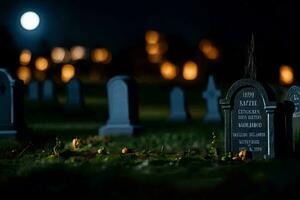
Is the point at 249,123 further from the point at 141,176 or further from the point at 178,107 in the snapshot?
the point at 178,107

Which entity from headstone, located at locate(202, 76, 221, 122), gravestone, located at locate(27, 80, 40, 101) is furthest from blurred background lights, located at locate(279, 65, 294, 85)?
headstone, located at locate(202, 76, 221, 122)

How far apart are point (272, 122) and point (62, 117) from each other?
705 inches

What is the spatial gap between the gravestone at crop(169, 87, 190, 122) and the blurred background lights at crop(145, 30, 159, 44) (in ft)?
388

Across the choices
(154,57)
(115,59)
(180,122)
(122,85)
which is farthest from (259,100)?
(154,57)

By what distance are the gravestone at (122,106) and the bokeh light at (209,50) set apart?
75152mm

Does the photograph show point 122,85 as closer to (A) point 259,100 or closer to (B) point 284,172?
(A) point 259,100

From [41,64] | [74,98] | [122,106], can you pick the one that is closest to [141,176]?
[122,106]

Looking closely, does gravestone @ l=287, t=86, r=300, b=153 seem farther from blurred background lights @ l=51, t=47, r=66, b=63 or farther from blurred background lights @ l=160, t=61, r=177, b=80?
blurred background lights @ l=51, t=47, r=66, b=63

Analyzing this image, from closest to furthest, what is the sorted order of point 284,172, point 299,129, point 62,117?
point 284,172, point 299,129, point 62,117

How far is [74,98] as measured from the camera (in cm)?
Result: 3478

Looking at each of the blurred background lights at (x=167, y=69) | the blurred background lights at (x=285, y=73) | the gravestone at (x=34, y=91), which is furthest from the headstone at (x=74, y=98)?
the blurred background lights at (x=167, y=69)

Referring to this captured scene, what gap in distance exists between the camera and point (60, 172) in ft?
36.1

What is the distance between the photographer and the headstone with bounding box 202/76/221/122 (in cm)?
2995

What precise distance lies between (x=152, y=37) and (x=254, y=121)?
140 m
